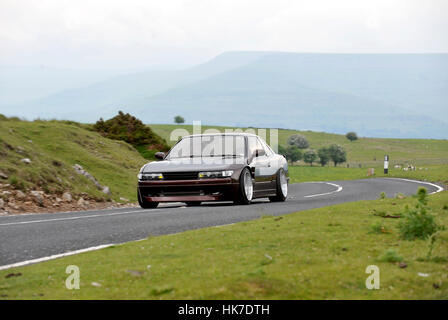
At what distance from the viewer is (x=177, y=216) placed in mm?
11547

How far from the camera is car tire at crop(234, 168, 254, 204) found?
541 inches

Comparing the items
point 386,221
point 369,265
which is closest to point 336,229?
point 386,221

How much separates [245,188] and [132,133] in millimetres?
21945

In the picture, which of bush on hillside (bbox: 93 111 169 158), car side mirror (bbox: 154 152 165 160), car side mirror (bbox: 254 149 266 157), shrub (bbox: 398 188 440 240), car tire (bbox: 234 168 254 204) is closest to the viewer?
shrub (bbox: 398 188 440 240)

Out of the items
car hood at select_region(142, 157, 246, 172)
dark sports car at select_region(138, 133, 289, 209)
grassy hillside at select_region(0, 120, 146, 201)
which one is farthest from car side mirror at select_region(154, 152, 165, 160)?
grassy hillside at select_region(0, 120, 146, 201)

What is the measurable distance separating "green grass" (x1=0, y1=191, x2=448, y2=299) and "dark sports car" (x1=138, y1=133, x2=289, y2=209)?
223 inches

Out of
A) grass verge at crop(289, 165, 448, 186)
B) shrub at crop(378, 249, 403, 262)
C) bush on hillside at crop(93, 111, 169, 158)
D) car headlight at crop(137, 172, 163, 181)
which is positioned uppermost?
bush on hillside at crop(93, 111, 169, 158)

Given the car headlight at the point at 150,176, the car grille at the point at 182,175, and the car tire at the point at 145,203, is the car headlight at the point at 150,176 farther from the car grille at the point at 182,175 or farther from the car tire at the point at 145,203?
the car tire at the point at 145,203

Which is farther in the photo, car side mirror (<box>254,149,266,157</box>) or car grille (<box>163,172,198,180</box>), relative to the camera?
car side mirror (<box>254,149,266,157</box>)

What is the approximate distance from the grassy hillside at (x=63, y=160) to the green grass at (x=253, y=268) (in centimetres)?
1191

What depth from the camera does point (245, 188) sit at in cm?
1403

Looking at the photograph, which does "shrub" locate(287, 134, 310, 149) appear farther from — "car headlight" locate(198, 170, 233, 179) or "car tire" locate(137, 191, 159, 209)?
"car headlight" locate(198, 170, 233, 179)

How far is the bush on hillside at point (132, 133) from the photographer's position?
3434 cm
